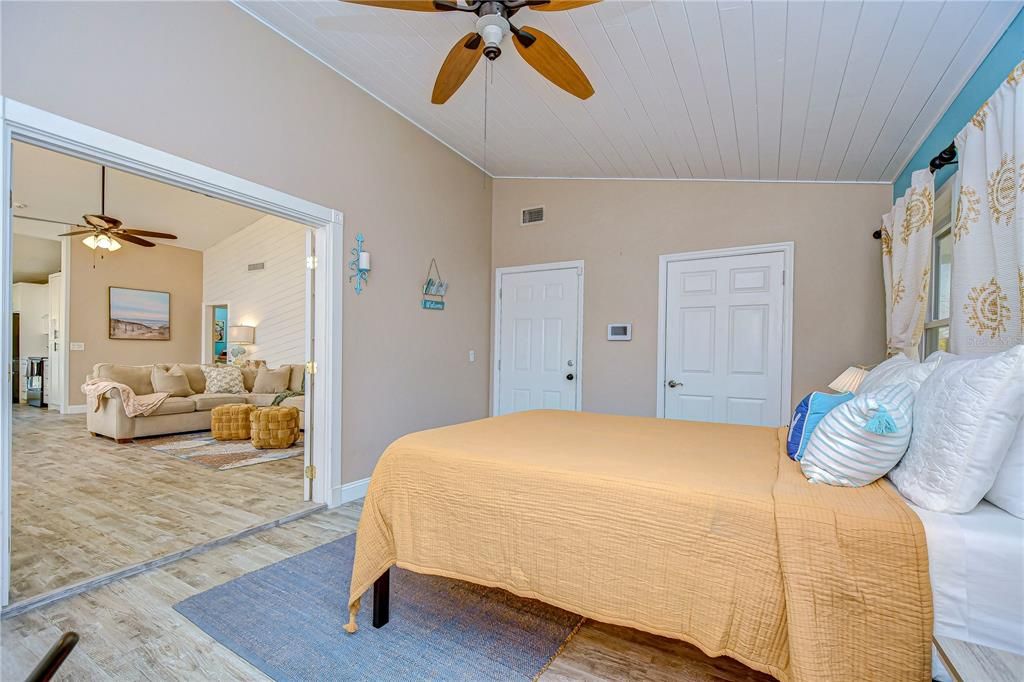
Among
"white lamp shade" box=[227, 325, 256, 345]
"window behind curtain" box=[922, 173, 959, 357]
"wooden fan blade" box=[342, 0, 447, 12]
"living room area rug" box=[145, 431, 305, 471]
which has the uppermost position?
"wooden fan blade" box=[342, 0, 447, 12]

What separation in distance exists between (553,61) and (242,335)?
767 centimetres

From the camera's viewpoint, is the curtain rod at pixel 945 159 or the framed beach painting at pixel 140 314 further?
the framed beach painting at pixel 140 314

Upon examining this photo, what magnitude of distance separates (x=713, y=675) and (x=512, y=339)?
12.0 ft

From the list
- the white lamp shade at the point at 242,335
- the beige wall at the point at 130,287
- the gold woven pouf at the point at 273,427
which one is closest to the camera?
the gold woven pouf at the point at 273,427

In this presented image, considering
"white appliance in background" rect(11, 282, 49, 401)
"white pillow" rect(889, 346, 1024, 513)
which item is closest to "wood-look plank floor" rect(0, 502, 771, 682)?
"white pillow" rect(889, 346, 1024, 513)

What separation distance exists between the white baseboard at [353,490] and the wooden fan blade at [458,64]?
Result: 2635 millimetres

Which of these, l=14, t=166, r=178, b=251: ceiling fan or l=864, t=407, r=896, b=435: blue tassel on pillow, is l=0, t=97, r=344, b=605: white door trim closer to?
l=864, t=407, r=896, b=435: blue tassel on pillow

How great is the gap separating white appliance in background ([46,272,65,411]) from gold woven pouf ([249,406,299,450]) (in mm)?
5135

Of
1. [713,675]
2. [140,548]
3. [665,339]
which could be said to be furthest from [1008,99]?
[140,548]

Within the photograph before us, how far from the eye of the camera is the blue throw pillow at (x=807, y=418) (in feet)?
5.61

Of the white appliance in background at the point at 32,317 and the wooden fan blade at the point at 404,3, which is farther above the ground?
the wooden fan blade at the point at 404,3

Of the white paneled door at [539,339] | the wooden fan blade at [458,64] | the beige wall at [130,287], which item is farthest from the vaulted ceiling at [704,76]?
the beige wall at [130,287]

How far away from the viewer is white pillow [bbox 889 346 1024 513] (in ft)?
3.77

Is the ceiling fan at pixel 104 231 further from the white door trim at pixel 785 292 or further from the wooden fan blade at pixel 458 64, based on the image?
the white door trim at pixel 785 292
